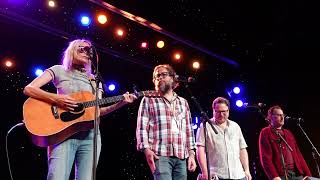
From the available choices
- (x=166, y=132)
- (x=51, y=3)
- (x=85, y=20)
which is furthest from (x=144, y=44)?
(x=166, y=132)

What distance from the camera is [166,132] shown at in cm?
429

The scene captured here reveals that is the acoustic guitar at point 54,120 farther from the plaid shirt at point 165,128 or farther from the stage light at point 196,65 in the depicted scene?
the stage light at point 196,65

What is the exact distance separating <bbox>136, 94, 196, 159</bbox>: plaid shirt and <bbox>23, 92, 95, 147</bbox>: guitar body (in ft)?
2.34

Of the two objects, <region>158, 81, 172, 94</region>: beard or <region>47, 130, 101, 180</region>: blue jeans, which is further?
<region>158, 81, 172, 94</region>: beard

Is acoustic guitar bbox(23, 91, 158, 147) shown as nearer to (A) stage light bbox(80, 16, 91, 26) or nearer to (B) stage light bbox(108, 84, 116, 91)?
(A) stage light bbox(80, 16, 91, 26)

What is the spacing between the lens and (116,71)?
7.38 meters

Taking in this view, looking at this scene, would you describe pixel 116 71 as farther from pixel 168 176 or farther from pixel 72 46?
pixel 168 176

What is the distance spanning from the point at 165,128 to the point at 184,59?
12.5 ft

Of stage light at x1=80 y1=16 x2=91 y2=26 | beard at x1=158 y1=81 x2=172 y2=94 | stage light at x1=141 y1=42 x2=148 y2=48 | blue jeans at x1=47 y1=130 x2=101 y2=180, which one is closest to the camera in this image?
blue jeans at x1=47 y1=130 x2=101 y2=180

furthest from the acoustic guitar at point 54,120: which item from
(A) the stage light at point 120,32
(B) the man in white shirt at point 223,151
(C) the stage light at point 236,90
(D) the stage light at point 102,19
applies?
(C) the stage light at point 236,90

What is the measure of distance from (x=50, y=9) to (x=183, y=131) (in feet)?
10.2

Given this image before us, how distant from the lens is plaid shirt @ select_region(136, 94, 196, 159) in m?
4.22

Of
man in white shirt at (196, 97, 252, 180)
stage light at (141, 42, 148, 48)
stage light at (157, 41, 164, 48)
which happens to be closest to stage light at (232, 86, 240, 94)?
stage light at (157, 41, 164, 48)

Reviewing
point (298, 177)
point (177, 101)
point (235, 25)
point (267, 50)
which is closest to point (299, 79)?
point (267, 50)
